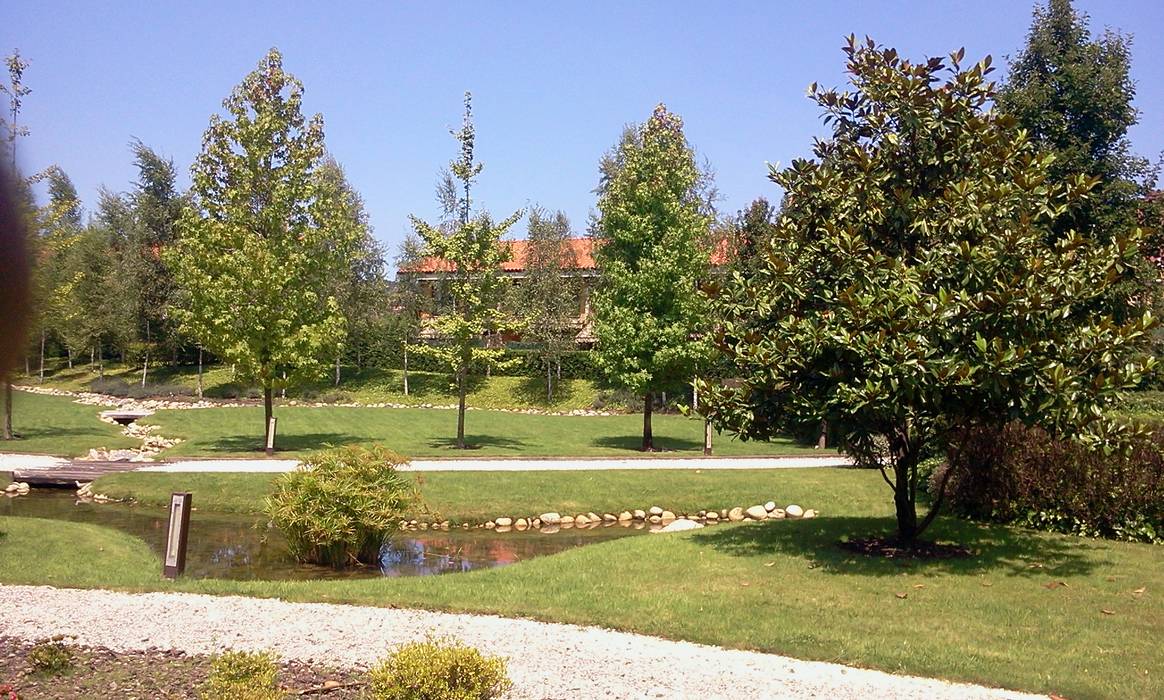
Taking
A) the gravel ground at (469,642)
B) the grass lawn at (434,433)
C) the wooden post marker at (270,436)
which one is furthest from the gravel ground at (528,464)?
the gravel ground at (469,642)

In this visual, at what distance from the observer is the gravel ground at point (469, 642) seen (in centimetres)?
757

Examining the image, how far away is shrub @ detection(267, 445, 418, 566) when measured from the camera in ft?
48.2

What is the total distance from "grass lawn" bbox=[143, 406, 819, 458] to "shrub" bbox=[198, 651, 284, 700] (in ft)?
64.6

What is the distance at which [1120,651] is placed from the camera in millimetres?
8586

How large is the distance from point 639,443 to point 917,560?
2036cm

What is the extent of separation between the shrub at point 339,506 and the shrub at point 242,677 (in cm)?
814

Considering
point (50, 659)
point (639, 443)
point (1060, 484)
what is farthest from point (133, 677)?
point (639, 443)

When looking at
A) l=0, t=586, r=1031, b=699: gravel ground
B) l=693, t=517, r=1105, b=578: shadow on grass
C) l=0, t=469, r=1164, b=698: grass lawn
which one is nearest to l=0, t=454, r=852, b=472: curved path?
l=0, t=469, r=1164, b=698: grass lawn

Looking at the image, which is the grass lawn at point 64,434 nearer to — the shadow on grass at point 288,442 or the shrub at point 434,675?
the shadow on grass at point 288,442

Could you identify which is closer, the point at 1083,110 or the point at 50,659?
the point at 50,659

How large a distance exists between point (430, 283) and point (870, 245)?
41.8m

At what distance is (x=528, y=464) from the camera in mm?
25125

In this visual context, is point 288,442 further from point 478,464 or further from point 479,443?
point 478,464

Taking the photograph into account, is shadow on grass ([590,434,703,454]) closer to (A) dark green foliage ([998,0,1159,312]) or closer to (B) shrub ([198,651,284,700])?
(A) dark green foliage ([998,0,1159,312])
